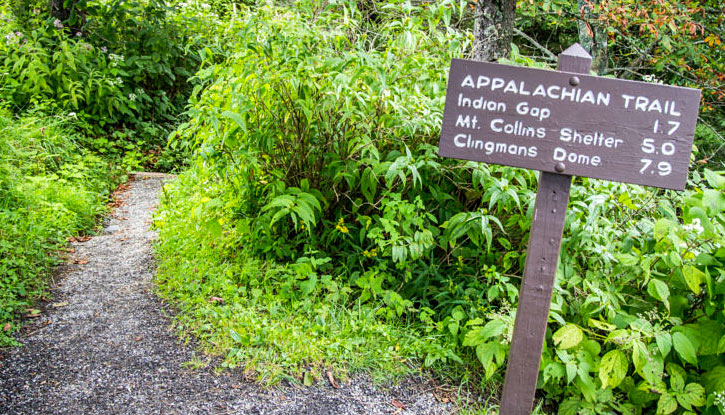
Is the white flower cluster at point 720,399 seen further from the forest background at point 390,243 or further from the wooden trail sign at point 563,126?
the wooden trail sign at point 563,126

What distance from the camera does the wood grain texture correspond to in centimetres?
215

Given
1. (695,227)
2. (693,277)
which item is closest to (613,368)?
(693,277)

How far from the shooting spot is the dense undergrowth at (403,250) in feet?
8.79

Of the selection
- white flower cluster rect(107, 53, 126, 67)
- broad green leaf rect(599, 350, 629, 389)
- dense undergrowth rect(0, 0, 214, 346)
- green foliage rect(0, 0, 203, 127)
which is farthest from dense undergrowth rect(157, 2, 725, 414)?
white flower cluster rect(107, 53, 126, 67)

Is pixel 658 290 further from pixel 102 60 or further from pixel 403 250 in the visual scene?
pixel 102 60

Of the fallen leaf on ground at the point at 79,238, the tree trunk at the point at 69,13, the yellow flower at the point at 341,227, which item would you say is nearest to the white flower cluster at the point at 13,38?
the tree trunk at the point at 69,13

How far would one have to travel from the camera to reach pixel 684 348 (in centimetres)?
250

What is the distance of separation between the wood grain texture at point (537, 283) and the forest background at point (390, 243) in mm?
432

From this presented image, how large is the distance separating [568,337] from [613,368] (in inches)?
10.0

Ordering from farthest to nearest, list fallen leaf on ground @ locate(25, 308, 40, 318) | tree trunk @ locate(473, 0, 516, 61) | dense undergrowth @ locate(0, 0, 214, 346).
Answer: tree trunk @ locate(473, 0, 516, 61), dense undergrowth @ locate(0, 0, 214, 346), fallen leaf on ground @ locate(25, 308, 40, 318)

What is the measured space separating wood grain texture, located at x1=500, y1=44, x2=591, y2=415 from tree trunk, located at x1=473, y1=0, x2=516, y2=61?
2357 millimetres

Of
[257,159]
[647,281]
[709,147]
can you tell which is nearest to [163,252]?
[257,159]

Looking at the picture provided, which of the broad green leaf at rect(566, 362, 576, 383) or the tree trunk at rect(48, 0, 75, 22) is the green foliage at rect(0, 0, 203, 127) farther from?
the broad green leaf at rect(566, 362, 576, 383)

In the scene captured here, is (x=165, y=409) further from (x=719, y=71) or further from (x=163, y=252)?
(x=719, y=71)
